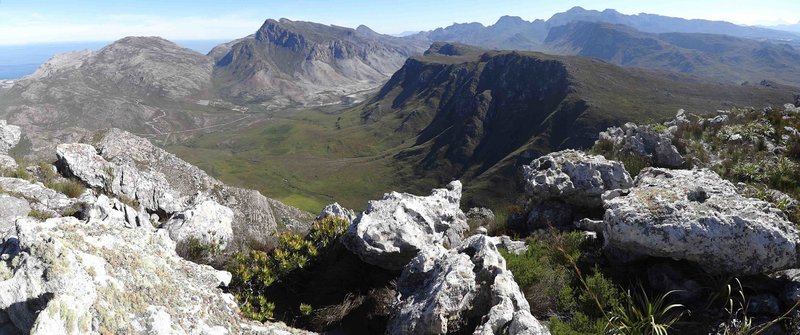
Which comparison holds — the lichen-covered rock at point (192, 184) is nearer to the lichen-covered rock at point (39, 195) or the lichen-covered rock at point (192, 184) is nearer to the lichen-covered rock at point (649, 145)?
the lichen-covered rock at point (39, 195)

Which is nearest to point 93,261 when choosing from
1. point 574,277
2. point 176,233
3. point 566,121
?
point 176,233

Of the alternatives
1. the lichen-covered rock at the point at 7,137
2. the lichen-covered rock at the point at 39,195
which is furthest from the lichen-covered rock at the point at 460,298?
the lichen-covered rock at the point at 7,137

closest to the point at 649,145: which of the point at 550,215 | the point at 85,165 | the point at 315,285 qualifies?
the point at 550,215

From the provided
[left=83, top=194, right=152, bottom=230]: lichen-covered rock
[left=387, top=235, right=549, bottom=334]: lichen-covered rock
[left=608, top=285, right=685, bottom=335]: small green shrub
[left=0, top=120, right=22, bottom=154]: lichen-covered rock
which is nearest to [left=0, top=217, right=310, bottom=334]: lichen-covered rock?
[left=387, top=235, right=549, bottom=334]: lichen-covered rock

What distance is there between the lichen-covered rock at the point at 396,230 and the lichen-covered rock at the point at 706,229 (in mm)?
5385

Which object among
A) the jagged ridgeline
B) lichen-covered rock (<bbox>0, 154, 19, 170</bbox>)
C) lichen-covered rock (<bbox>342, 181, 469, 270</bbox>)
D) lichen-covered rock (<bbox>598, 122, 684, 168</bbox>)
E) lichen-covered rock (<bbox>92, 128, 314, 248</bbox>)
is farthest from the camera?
lichen-covered rock (<bbox>92, 128, 314, 248</bbox>)

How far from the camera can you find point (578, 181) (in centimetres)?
1641

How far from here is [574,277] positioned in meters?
11.5

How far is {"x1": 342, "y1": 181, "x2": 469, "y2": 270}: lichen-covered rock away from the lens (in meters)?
11.5

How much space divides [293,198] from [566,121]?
134 meters

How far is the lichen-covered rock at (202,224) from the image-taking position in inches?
611

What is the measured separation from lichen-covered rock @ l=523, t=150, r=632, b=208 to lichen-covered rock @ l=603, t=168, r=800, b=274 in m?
3.78

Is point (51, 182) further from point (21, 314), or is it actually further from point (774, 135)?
point (774, 135)

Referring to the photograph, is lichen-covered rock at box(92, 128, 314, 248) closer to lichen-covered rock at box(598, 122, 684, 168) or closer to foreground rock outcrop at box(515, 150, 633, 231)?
foreground rock outcrop at box(515, 150, 633, 231)
